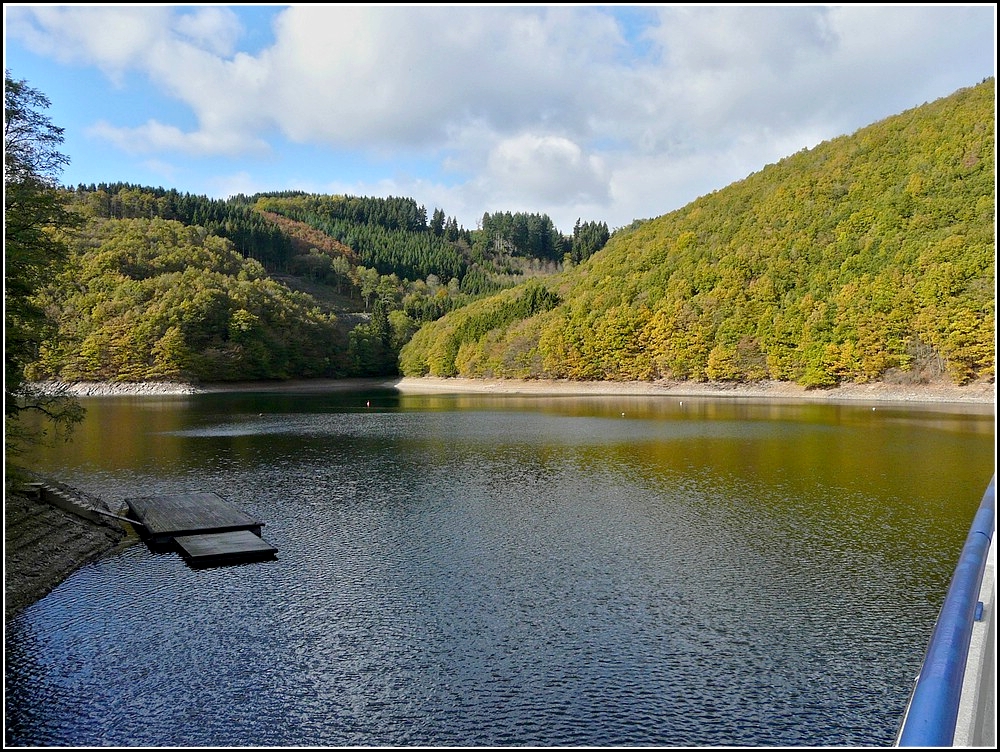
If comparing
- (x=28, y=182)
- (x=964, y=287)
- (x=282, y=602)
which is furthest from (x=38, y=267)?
(x=964, y=287)

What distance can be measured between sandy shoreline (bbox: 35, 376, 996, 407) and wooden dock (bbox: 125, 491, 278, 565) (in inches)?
1929

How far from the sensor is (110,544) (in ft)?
67.7

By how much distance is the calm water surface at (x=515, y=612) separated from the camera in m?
11.0

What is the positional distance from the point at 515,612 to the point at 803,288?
9351cm

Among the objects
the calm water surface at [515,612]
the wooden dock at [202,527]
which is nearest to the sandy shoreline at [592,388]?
the calm water surface at [515,612]

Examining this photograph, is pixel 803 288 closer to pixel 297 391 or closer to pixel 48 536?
pixel 297 391

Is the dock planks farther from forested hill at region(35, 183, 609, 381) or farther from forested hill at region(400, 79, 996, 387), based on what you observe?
forested hill at region(400, 79, 996, 387)

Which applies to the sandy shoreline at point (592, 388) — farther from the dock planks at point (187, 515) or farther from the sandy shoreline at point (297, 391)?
the dock planks at point (187, 515)

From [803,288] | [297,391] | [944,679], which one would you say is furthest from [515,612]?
[297,391]

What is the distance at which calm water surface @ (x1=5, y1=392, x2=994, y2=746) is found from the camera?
11.0 meters

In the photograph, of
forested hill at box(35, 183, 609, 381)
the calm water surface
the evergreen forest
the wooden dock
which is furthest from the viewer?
forested hill at box(35, 183, 609, 381)

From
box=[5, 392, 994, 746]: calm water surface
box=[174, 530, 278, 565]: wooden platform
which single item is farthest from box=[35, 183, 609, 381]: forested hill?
box=[5, 392, 994, 746]: calm water surface

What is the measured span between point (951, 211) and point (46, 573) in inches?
4001

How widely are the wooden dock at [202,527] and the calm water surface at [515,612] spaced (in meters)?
0.61
